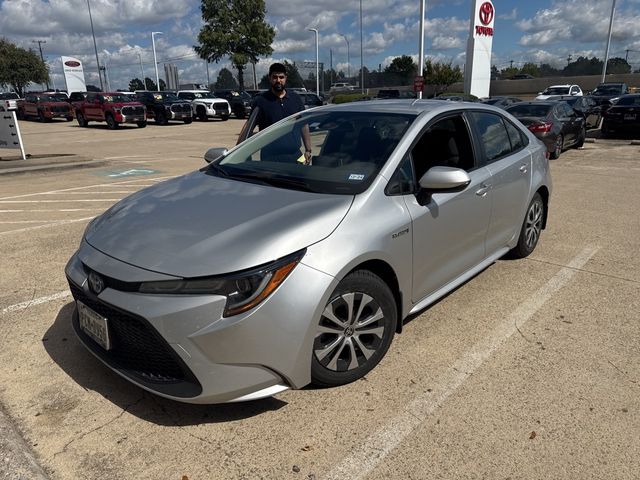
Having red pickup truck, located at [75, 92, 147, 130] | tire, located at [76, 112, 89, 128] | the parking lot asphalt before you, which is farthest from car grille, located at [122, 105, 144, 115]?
the parking lot asphalt

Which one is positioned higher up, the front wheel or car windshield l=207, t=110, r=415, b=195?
car windshield l=207, t=110, r=415, b=195

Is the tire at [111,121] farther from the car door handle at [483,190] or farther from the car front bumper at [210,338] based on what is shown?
the car front bumper at [210,338]

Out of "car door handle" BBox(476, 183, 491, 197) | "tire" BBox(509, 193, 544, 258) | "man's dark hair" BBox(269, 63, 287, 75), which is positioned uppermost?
"man's dark hair" BBox(269, 63, 287, 75)

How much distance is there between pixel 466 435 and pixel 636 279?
2.94m

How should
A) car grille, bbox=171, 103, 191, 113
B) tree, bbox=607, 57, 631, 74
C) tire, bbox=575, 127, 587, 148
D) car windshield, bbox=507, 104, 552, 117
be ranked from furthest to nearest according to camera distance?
tree, bbox=607, 57, 631, 74, car grille, bbox=171, 103, 191, 113, tire, bbox=575, 127, 587, 148, car windshield, bbox=507, 104, 552, 117

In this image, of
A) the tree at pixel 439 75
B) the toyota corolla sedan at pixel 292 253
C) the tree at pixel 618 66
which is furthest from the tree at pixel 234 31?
the tree at pixel 618 66

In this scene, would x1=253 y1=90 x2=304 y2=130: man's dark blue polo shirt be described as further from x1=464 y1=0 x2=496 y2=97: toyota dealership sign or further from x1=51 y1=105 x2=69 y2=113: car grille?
x1=51 y1=105 x2=69 y2=113: car grille

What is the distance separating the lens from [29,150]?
1580 cm

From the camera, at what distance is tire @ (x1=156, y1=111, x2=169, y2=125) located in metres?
26.1

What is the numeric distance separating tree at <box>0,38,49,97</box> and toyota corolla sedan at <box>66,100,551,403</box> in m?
62.9

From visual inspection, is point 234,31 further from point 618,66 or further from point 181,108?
point 618,66

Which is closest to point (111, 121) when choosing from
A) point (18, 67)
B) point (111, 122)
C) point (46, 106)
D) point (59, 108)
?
point (111, 122)

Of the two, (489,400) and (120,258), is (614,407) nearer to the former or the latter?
(489,400)

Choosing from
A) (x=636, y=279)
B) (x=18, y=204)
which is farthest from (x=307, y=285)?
(x=18, y=204)
